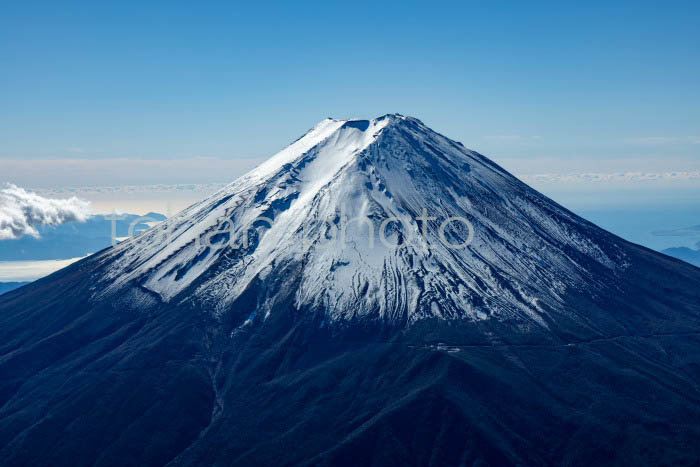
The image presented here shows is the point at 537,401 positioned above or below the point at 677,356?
below

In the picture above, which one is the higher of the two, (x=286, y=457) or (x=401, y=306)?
(x=401, y=306)

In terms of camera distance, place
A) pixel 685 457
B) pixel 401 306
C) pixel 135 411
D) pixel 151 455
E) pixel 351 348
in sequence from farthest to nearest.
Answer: pixel 401 306 < pixel 351 348 < pixel 135 411 < pixel 151 455 < pixel 685 457

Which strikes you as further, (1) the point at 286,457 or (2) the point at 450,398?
(2) the point at 450,398

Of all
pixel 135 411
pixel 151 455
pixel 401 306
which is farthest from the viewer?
pixel 401 306

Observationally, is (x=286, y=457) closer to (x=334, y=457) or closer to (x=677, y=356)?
(x=334, y=457)

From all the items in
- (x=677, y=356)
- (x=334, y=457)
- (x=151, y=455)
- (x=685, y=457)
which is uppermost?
(x=677, y=356)

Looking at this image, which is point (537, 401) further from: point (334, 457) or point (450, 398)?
point (334, 457)

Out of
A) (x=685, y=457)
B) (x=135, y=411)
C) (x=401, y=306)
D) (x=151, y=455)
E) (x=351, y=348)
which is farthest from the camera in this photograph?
(x=401, y=306)

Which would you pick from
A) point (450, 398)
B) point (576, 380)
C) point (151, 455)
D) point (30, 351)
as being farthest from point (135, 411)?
point (576, 380)

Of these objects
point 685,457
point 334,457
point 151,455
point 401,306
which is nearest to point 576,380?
point 685,457
